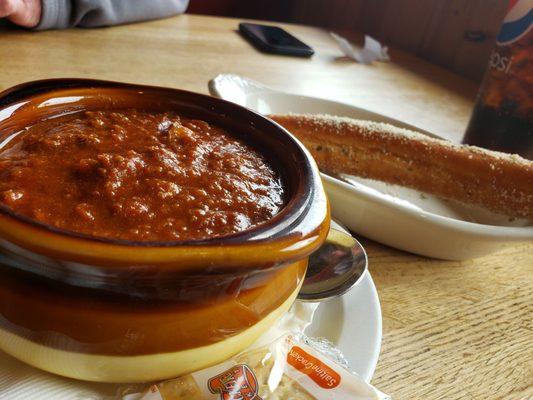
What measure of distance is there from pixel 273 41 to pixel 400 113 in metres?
0.72

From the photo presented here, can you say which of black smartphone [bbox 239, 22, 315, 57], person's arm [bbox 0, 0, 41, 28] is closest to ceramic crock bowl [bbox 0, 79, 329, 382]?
person's arm [bbox 0, 0, 41, 28]

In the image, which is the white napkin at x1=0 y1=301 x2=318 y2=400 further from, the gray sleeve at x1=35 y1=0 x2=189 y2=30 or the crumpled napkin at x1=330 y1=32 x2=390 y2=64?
the crumpled napkin at x1=330 y1=32 x2=390 y2=64

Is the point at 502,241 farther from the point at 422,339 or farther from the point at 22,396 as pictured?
the point at 22,396

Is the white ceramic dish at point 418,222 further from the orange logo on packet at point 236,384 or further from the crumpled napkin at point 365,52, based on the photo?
the crumpled napkin at point 365,52

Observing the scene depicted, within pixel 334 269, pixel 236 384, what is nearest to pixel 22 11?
pixel 334 269

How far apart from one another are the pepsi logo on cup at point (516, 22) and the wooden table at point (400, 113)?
1.57 feet

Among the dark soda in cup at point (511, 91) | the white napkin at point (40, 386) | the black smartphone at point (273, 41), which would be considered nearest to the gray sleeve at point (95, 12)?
the black smartphone at point (273, 41)

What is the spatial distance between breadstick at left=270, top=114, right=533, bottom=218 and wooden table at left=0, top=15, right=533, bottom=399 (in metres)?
0.13

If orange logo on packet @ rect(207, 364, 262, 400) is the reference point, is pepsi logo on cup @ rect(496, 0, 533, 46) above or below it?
above

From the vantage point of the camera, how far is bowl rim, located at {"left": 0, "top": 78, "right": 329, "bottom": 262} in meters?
0.42

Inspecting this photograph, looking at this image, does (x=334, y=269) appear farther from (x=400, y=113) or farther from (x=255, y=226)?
(x=400, y=113)

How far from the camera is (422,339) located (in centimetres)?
72

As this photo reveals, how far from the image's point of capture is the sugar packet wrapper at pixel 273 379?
1.63ft

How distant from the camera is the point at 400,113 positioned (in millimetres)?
1767
